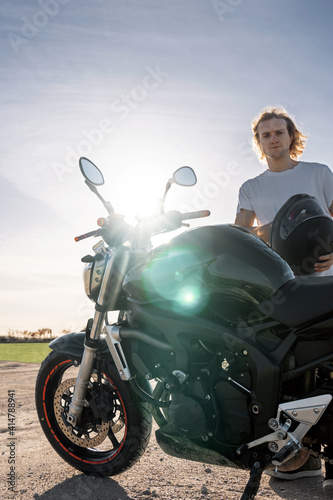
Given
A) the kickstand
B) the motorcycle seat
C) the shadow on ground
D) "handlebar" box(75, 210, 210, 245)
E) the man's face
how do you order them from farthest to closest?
the man's face < "handlebar" box(75, 210, 210, 245) < the shadow on ground < the kickstand < the motorcycle seat

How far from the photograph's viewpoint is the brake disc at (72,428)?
10.9 ft

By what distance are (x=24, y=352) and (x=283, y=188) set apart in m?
12.0

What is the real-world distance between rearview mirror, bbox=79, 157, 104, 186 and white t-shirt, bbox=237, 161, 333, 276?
1.32 meters

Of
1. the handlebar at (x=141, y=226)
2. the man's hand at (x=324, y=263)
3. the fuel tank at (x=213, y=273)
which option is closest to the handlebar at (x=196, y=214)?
the handlebar at (x=141, y=226)

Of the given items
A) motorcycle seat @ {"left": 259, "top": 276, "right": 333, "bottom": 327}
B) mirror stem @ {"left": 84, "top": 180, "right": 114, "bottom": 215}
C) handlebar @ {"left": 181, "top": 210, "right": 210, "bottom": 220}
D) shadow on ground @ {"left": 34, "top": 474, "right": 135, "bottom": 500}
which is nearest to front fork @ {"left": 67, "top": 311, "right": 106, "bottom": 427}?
shadow on ground @ {"left": 34, "top": 474, "right": 135, "bottom": 500}

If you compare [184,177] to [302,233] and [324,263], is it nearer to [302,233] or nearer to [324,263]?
[302,233]

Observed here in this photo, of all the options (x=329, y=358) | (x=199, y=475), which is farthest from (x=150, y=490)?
(x=329, y=358)

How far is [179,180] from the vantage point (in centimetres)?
305

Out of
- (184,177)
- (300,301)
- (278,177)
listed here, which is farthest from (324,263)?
(278,177)

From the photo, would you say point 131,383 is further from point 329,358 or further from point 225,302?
point 329,358

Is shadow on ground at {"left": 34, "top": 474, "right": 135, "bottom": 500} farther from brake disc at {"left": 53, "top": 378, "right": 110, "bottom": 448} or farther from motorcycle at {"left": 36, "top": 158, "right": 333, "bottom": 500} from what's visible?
brake disc at {"left": 53, "top": 378, "right": 110, "bottom": 448}

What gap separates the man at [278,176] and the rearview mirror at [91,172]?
1221mm

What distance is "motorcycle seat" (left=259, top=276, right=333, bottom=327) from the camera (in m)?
2.22

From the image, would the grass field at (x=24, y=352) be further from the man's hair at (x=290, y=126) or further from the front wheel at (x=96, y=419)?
the man's hair at (x=290, y=126)
